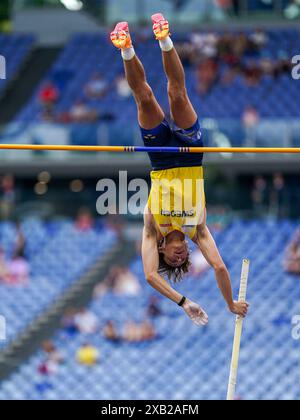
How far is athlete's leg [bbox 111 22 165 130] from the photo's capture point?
11.6m

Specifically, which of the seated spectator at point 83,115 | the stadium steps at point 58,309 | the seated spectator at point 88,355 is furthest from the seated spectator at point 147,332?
the seated spectator at point 83,115

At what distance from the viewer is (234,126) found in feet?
70.0

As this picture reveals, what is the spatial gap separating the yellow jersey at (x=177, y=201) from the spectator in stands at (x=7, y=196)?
38.0 ft

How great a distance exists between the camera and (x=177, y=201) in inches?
472

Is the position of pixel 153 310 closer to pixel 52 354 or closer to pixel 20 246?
pixel 52 354

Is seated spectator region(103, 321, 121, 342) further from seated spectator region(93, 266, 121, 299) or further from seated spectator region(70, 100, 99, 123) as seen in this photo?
seated spectator region(70, 100, 99, 123)

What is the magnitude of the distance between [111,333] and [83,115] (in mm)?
5069

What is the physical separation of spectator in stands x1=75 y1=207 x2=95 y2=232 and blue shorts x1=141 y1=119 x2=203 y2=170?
1068 cm

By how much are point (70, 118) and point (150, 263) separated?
1186 centimetres

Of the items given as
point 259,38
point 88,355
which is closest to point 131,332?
point 88,355

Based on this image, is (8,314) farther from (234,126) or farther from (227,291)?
(227,291)

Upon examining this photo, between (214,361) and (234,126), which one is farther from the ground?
(234,126)

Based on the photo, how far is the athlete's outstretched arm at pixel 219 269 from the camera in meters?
11.6
